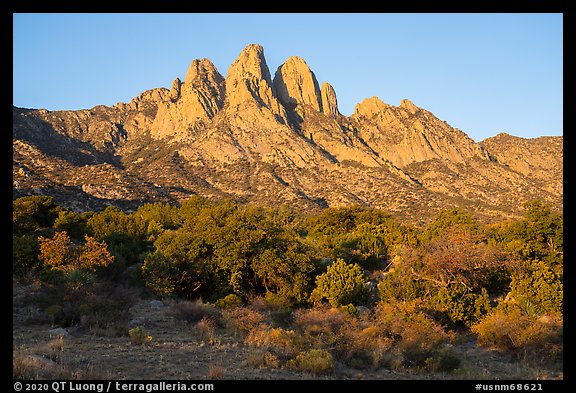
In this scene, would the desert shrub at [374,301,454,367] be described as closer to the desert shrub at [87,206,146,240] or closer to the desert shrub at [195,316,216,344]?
the desert shrub at [195,316,216,344]

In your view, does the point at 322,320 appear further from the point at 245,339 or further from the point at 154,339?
the point at 154,339

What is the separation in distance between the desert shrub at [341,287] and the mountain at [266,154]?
52295mm

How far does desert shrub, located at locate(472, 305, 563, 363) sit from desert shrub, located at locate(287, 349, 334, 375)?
6645mm

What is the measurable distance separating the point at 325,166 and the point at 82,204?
57.4 metres

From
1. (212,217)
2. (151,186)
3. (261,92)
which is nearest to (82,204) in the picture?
(151,186)

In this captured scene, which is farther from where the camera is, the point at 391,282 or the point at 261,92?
the point at 261,92

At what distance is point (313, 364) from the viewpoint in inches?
346

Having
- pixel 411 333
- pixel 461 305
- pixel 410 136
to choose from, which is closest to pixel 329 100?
pixel 410 136

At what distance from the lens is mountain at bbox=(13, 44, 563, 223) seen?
81.4 metres

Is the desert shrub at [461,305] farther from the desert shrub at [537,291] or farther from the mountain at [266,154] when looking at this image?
the mountain at [266,154]

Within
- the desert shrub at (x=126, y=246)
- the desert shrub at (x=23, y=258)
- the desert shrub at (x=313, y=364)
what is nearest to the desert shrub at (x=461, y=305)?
the desert shrub at (x=313, y=364)

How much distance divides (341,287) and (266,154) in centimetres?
8990

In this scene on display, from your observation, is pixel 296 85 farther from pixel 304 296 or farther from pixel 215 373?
pixel 215 373

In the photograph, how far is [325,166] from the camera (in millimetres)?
101625
